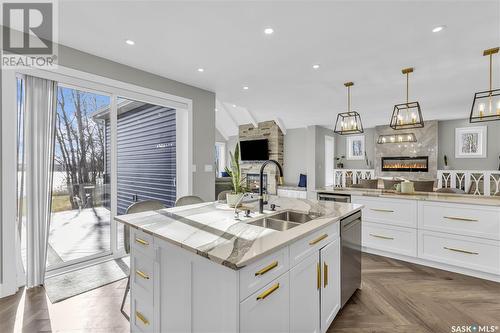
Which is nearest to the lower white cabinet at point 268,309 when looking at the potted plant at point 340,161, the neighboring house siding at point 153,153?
the neighboring house siding at point 153,153

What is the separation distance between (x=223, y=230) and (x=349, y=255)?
1246mm

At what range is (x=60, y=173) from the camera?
9.09 ft

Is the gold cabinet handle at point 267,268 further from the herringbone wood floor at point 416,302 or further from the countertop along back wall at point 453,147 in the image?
the countertop along back wall at point 453,147

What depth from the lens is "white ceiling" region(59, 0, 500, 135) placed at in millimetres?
2062

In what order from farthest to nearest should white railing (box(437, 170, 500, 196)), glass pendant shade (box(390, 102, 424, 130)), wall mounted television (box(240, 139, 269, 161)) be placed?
wall mounted television (box(240, 139, 269, 161)) < white railing (box(437, 170, 500, 196)) < glass pendant shade (box(390, 102, 424, 130))

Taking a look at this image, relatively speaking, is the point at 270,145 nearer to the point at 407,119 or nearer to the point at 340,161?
the point at 340,161

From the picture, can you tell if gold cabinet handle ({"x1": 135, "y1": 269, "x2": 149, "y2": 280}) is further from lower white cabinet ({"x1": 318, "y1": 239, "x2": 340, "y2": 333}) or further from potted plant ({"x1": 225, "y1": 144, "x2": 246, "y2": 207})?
lower white cabinet ({"x1": 318, "y1": 239, "x2": 340, "y2": 333})

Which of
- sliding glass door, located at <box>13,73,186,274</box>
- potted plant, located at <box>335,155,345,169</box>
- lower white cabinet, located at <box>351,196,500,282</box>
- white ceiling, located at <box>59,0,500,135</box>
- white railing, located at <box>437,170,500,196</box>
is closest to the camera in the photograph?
white ceiling, located at <box>59,0,500,135</box>

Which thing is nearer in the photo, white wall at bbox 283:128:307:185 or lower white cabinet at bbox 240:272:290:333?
lower white cabinet at bbox 240:272:290:333

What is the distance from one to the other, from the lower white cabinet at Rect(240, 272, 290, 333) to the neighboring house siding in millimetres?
3123

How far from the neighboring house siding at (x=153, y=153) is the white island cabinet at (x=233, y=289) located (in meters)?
2.53

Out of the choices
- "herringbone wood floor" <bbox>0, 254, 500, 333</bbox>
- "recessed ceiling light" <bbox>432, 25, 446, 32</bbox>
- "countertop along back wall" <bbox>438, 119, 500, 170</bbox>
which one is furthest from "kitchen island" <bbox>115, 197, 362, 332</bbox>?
"countertop along back wall" <bbox>438, 119, 500, 170</bbox>

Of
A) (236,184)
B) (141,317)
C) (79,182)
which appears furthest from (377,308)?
→ (79,182)

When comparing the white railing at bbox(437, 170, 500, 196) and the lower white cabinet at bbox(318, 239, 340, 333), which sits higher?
the white railing at bbox(437, 170, 500, 196)
